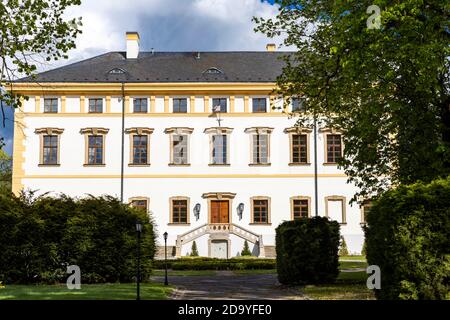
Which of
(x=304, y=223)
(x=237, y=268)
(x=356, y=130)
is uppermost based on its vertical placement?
(x=356, y=130)

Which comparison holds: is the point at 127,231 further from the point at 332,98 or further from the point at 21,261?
the point at 332,98

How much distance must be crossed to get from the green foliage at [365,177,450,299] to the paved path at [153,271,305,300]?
5.36 metres

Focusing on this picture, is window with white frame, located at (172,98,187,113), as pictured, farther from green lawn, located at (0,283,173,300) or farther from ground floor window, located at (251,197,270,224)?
green lawn, located at (0,283,173,300)

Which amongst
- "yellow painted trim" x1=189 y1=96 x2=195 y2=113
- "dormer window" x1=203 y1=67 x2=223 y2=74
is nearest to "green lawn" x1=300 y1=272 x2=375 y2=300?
"yellow painted trim" x1=189 y1=96 x2=195 y2=113

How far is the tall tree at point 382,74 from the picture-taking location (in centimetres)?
1534

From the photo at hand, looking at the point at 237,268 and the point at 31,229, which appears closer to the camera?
the point at 31,229

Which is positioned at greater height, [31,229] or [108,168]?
[108,168]

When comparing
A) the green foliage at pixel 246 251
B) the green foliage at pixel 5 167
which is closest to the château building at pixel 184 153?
the green foliage at pixel 246 251

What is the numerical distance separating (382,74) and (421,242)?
6324mm

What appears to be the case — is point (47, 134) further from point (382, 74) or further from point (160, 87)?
point (382, 74)

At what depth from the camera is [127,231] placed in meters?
21.0

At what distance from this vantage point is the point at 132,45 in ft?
146

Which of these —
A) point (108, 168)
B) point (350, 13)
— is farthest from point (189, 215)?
point (350, 13)
